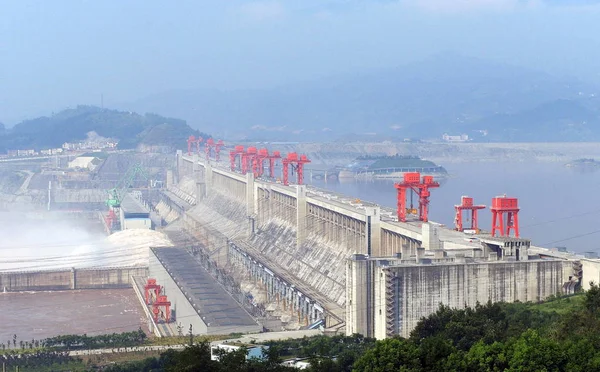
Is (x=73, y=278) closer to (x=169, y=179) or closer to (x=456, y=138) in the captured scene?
(x=169, y=179)

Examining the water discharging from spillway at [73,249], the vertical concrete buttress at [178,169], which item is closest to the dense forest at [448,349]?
the water discharging from spillway at [73,249]

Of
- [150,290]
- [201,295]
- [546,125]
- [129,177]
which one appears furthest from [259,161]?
[546,125]

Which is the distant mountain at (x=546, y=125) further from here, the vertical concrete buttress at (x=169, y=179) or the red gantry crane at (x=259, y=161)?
the red gantry crane at (x=259, y=161)

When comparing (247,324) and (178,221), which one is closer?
(247,324)

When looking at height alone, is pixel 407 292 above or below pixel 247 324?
above

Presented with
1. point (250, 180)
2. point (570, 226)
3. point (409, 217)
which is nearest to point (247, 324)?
point (409, 217)

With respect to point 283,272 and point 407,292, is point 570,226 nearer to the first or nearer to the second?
point 283,272
